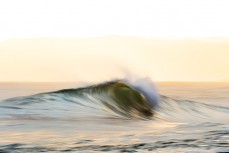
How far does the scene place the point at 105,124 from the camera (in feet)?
48.4

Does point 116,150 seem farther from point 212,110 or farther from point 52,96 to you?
point 212,110

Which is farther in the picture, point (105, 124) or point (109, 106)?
point (109, 106)

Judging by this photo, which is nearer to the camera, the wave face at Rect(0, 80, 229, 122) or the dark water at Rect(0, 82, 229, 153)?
the dark water at Rect(0, 82, 229, 153)

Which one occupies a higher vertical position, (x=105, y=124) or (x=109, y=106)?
(x=109, y=106)

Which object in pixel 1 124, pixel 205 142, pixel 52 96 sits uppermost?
pixel 52 96

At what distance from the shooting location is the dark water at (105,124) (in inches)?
373

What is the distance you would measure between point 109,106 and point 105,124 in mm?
7789

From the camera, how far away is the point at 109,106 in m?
22.5

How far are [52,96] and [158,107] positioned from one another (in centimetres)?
520

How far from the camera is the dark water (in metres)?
9.47

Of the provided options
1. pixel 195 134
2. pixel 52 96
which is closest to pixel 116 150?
pixel 195 134

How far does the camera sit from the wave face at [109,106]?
1830 centimetres

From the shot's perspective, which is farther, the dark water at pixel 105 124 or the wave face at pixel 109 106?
the wave face at pixel 109 106

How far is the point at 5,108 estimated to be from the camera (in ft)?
61.4
